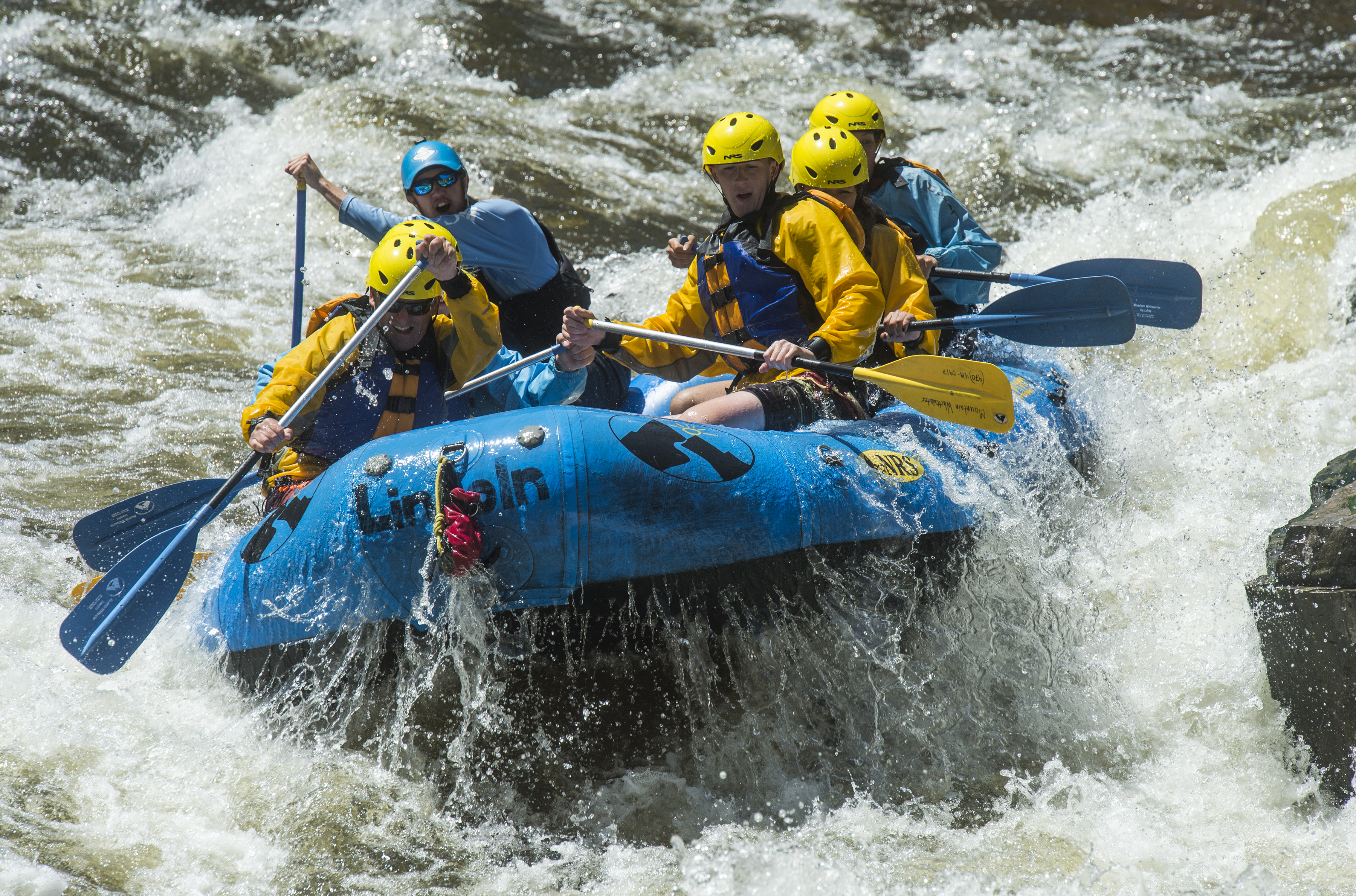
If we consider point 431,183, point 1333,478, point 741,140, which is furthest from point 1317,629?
point 431,183

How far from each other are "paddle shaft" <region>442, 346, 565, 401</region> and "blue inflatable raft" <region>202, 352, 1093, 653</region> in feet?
2.63

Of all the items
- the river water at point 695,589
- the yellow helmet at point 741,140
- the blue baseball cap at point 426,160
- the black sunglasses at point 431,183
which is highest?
the yellow helmet at point 741,140

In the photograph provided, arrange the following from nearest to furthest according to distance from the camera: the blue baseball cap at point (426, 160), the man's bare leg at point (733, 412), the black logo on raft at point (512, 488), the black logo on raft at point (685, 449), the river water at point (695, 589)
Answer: the black logo on raft at point (512, 488), the black logo on raft at point (685, 449), the river water at point (695, 589), the man's bare leg at point (733, 412), the blue baseball cap at point (426, 160)

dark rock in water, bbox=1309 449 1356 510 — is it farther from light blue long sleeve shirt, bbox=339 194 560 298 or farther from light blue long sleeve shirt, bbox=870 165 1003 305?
light blue long sleeve shirt, bbox=339 194 560 298

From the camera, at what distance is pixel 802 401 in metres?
3.98

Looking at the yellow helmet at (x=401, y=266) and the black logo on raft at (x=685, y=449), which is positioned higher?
the yellow helmet at (x=401, y=266)

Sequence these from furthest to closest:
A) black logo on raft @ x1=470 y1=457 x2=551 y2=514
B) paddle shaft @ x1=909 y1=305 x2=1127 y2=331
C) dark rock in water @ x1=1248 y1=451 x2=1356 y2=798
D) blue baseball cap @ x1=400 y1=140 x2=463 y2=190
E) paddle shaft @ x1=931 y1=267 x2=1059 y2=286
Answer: paddle shaft @ x1=931 y1=267 x2=1059 y2=286 < blue baseball cap @ x1=400 y1=140 x2=463 y2=190 < paddle shaft @ x1=909 y1=305 x2=1127 y2=331 < dark rock in water @ x1=1248 y1=451 x2=1356 y2=798 < black logo on raft @ x1=470 y1=457 x2=551 y2=514

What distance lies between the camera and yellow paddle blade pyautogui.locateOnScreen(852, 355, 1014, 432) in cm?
371

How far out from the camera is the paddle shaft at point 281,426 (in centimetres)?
356

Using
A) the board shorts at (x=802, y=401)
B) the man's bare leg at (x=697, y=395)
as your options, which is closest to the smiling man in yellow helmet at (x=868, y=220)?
the board shorts at (x=802, y=401)

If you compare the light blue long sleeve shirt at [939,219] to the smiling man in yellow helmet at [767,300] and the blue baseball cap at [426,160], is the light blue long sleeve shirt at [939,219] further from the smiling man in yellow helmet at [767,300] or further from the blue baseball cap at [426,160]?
the blue baseball cap at [426,160]

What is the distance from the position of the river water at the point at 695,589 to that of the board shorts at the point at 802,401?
657 mm

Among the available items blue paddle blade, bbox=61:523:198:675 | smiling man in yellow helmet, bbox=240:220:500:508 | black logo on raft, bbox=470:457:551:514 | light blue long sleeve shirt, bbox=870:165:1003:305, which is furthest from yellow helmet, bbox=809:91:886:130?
blue paddle blade, bbox=61:523:198:675

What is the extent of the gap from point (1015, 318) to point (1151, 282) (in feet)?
2.87
